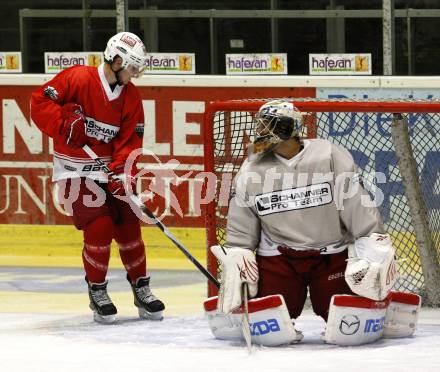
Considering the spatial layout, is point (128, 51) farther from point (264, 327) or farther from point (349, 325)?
point (349, 325)

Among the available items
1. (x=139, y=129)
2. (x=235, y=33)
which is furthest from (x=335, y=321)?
(x=235, y=33)

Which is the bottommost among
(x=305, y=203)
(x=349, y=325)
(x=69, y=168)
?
(x=349, y=325)

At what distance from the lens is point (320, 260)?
246 inches

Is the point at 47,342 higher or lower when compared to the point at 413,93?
lower

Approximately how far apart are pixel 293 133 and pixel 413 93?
2801mm

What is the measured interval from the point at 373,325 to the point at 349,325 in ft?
0.35

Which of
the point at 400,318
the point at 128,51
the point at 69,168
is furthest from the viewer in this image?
the point at 69,168

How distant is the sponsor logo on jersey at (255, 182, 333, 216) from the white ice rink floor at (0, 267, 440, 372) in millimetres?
560

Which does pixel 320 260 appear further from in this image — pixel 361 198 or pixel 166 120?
pixel 166 120

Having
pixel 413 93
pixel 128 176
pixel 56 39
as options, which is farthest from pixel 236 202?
pixel 56 39

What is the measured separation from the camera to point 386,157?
776cm

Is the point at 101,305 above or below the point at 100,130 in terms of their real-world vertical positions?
below

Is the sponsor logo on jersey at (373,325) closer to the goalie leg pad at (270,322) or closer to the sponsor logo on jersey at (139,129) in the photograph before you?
the goalie leg pad at (270,322)

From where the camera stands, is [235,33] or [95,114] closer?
[95,114]
